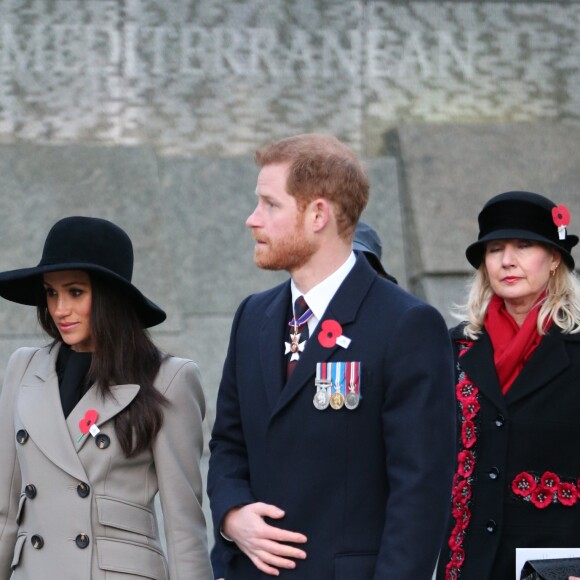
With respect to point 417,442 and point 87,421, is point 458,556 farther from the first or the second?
point 87,421

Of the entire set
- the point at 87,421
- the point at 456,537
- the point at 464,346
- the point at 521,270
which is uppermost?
the point at 521,270

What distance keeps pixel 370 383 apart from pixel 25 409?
115cm

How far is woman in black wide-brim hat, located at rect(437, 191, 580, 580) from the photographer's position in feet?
13.1

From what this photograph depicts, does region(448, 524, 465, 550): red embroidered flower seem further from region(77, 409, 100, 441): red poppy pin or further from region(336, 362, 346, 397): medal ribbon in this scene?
region(77, 409, 100, 441): red poppy pin

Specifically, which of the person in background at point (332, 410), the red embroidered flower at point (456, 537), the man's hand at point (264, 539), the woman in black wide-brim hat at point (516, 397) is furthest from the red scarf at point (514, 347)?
the man's hand at point (264, 539)

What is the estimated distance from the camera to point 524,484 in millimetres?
3986

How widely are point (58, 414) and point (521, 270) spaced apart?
1668 mm

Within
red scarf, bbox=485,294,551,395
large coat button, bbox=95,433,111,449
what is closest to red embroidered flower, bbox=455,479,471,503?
red scarf, bbox=485,294,551,395

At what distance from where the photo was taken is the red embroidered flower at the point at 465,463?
4105mm

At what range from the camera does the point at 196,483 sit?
370 centimetres

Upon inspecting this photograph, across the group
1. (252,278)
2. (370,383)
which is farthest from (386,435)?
(252,278)

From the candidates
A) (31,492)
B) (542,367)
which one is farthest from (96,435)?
(542,367)

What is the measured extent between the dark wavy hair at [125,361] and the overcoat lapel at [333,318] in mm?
584

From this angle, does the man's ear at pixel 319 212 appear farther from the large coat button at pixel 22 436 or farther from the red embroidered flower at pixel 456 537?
the red embroidered flower at pixel 456 537
